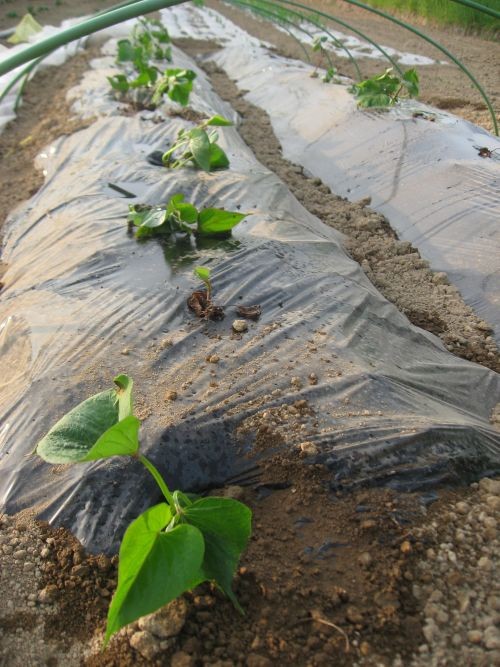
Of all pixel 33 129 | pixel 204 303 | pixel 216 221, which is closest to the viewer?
pixel 204 303

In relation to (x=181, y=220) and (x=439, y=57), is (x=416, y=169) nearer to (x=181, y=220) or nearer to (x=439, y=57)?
(x=181, y=220)

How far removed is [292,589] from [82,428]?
611 millimetres

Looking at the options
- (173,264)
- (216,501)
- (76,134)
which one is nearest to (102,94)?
(76,134)

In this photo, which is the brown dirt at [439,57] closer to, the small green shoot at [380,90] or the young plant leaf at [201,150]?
the small green shoot at [380,90]

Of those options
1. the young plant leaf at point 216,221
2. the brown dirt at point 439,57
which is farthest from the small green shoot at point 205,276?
the brown dirt at point 439,57

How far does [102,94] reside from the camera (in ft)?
18.0

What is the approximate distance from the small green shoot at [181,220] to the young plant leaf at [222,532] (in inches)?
60.3

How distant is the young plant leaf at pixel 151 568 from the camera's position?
1073 millimetres

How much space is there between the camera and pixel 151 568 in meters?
1.11

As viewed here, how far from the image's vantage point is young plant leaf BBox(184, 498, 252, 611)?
4.04 ft

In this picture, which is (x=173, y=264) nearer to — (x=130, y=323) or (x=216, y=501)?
(x=130, y=323)

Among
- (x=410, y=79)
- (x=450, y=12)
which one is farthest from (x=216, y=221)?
(x=450, y=12)

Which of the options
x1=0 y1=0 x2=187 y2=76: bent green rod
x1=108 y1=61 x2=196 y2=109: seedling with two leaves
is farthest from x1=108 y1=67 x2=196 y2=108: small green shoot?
x1=0 y1=0 x2=187 y2=76: bent green rod

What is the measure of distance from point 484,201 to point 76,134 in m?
3.06
